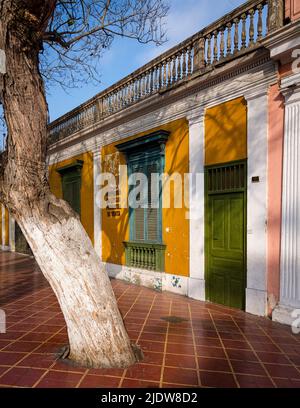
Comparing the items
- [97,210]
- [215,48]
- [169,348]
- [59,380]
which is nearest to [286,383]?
[169,348]

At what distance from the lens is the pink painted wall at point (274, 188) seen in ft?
16.9

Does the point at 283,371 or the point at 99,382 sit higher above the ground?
the point at 99,382

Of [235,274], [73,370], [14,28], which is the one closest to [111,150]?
[235,274]

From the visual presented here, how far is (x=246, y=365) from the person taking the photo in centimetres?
362

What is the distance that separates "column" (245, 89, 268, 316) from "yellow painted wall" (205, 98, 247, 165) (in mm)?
171

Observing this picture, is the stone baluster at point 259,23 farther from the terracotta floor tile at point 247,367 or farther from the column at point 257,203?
the terracotta floor tile at point 247,367

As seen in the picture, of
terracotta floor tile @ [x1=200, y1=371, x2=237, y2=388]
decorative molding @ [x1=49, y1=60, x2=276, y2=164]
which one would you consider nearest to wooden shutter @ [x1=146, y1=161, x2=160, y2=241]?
decorative molding @ [x1=49, y1=60, x2=276, y2=164]

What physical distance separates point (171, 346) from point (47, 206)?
234 centimetres

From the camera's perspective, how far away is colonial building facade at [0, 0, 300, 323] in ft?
16.5

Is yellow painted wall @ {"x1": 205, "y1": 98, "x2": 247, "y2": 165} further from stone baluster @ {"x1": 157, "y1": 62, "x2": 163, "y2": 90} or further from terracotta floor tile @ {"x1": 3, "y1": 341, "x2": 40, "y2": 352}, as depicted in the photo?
terracotta floor tile @ {"x1": 3, "y1": 341, "x2": 40, "y2": 352}

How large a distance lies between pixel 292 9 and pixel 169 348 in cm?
515

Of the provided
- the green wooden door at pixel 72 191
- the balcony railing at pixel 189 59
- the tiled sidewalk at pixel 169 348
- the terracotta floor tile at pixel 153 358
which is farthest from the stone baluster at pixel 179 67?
the terracotta floor tile at pixel 153 358

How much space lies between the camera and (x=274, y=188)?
5250mm
